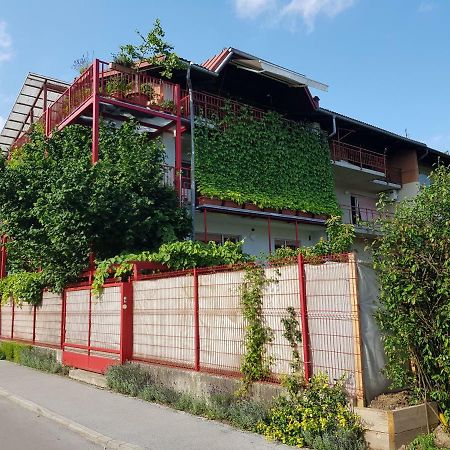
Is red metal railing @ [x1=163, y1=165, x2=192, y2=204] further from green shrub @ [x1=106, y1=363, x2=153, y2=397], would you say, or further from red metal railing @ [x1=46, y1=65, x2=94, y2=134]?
green shrub @ [x1=106, y1=363, x2=153, y2=397]

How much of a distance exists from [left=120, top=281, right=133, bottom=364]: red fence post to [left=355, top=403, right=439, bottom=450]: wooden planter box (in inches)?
245

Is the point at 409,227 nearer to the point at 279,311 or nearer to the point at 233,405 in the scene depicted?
the point at 279,311

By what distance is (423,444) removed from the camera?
5.39m

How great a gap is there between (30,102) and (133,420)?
19102mm

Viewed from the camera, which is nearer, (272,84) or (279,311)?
(279,311)

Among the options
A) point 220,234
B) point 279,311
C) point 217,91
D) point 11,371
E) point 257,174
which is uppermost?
point 217,91

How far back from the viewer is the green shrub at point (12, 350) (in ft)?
52.5

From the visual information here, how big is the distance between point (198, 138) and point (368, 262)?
12163 mm

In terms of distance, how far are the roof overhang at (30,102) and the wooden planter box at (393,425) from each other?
18679mm

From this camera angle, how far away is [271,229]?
67.8 ft

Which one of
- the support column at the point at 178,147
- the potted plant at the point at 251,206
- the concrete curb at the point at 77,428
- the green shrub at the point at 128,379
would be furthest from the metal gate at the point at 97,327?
the potted plant at the point at 251,206

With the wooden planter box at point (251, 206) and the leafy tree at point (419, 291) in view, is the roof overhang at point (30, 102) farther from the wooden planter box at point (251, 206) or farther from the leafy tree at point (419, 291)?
the leafy tree at point (419, 291)

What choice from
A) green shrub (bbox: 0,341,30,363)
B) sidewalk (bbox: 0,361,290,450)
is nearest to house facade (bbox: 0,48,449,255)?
green shrub (bbox: 0,341,30,363)

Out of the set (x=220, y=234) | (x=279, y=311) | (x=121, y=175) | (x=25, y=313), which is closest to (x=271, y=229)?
(x=220, y=234)
